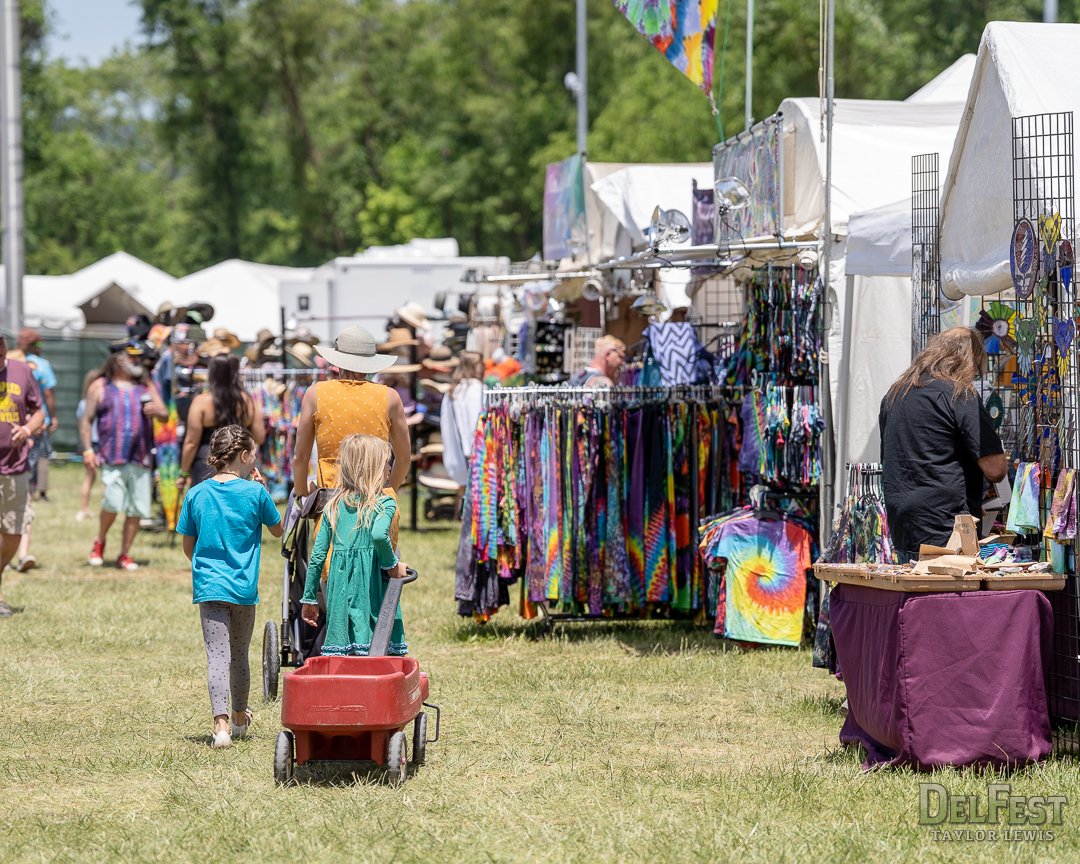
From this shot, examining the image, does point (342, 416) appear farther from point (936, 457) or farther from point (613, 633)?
point (613, 633)

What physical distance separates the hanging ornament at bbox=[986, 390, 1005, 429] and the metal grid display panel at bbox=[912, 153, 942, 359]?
0.45 metres

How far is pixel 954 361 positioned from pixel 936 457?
407 millimetres

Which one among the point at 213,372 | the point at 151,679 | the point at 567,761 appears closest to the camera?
the point at 567,761

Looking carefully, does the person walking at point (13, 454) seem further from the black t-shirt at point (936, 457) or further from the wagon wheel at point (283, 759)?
the black t-shirt at point (936, 457)

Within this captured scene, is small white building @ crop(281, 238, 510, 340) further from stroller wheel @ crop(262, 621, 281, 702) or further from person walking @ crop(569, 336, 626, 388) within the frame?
stroller wheel @ crop(262, 621, 281, 702)

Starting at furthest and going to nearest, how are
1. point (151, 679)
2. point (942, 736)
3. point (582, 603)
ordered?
point (582, 603), point (151, 679), point (942, 736)

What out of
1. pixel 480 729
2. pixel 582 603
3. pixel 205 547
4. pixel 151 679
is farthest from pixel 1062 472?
pixel 151 679

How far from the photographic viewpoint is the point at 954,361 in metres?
6.62

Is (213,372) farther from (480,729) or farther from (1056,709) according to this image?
(1056,709)

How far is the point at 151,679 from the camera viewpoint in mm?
8406

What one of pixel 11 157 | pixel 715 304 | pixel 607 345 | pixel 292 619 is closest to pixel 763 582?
pixel 292 619

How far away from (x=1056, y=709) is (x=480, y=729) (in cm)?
245

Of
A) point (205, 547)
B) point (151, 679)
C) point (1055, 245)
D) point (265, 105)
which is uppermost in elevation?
point (265, 105)

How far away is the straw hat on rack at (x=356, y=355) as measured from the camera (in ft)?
25.0
